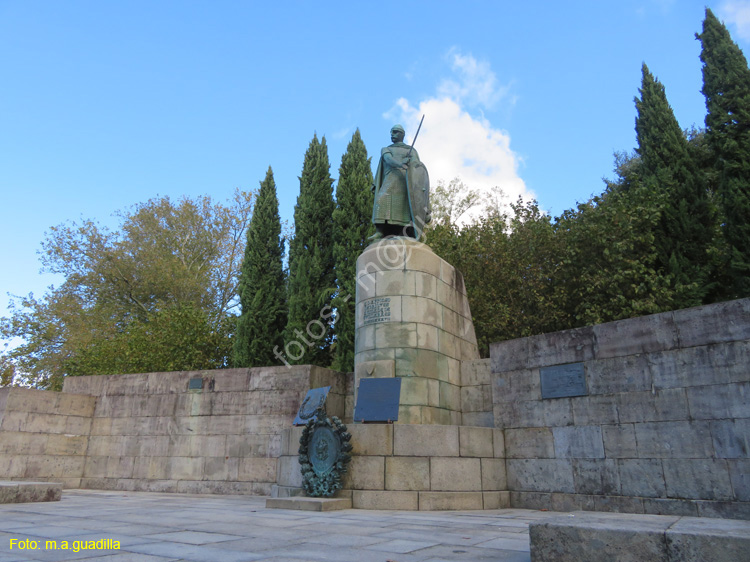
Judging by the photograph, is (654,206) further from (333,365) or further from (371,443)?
(371,443)

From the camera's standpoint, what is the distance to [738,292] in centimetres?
1836

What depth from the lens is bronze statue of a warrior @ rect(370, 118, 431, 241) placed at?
13219 mm

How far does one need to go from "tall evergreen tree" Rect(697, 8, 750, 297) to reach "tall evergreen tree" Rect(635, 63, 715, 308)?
113cm

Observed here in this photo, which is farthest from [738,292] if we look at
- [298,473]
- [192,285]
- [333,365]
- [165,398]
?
[192,285]

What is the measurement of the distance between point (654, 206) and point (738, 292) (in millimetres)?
4193

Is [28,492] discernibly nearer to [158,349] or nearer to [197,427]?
[197,427]

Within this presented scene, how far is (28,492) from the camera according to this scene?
352 inches

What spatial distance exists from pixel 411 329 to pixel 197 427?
6922 millimetres

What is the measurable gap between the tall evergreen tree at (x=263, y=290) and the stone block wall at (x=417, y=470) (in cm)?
1445

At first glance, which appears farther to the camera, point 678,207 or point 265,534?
point 678,207

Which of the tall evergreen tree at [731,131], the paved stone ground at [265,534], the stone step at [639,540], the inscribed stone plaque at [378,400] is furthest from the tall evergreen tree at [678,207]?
the stone step at [639,540]

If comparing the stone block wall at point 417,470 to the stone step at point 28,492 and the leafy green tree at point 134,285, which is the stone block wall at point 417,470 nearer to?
the stone step at point 28,492

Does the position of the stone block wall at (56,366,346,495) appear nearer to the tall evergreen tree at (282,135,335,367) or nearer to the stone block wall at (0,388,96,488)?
the stone block wall at (0,388,96,488)

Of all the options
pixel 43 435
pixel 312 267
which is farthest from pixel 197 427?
pixel 312 267
